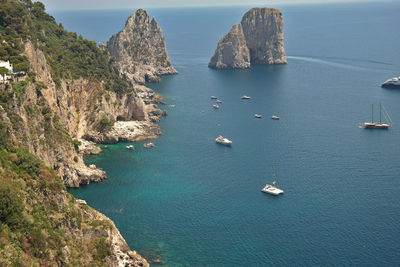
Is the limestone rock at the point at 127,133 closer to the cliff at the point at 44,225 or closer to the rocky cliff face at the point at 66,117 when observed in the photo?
the rocky cliff face at the point at 66,117

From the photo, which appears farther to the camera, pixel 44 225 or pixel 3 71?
pixel 3 71

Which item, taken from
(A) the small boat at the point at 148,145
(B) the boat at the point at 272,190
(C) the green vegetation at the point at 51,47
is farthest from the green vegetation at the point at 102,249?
(A) the small boat at the point at 148,145

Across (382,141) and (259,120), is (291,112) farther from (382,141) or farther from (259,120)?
(382,141)

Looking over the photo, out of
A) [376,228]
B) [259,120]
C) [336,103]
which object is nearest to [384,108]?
[336,103]

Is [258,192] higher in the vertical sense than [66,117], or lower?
lower

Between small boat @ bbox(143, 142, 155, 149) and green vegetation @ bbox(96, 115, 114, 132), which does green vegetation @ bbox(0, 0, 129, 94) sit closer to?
green vegetation @ bbox(96, 115, 114, 132)

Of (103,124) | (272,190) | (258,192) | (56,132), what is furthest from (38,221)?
(103,124)

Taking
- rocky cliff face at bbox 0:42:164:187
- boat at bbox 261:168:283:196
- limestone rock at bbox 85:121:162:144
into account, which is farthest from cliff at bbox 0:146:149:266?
limestone rock at bbox 85:121:162:144

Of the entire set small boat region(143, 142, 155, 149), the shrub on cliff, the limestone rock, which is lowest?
small boat region(143, 142, 155, 149)

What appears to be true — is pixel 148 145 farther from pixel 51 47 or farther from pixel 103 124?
pixel 51 47
